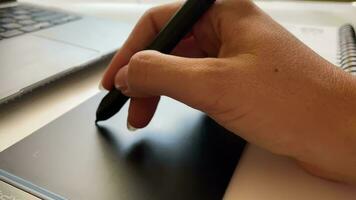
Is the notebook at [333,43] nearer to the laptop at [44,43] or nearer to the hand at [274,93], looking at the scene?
the hand at [274,93]

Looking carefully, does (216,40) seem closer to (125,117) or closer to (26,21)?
(125,117)

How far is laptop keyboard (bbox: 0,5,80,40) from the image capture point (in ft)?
1.66

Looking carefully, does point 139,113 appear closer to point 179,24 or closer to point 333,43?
point 179,24

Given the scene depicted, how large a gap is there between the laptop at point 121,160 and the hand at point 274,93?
43mm

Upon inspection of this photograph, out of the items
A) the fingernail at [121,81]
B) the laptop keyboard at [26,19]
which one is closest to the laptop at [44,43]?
the laptop keyboard at [26,19]

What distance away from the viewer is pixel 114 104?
0.32 metres

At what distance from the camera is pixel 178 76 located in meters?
0.24

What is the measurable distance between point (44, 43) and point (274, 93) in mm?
342

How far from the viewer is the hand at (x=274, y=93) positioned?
0.24 m

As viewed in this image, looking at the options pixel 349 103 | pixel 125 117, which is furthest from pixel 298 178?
pixel 125 117

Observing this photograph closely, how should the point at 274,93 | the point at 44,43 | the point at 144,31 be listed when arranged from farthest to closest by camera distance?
the point at 44,43
the point at 144,31
the point at 274,93

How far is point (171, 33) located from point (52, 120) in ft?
0.45

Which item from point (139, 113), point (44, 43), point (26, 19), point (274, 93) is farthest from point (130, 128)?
point (26, 19)

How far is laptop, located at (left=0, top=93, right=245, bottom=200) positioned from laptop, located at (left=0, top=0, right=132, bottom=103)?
0.07 meters
